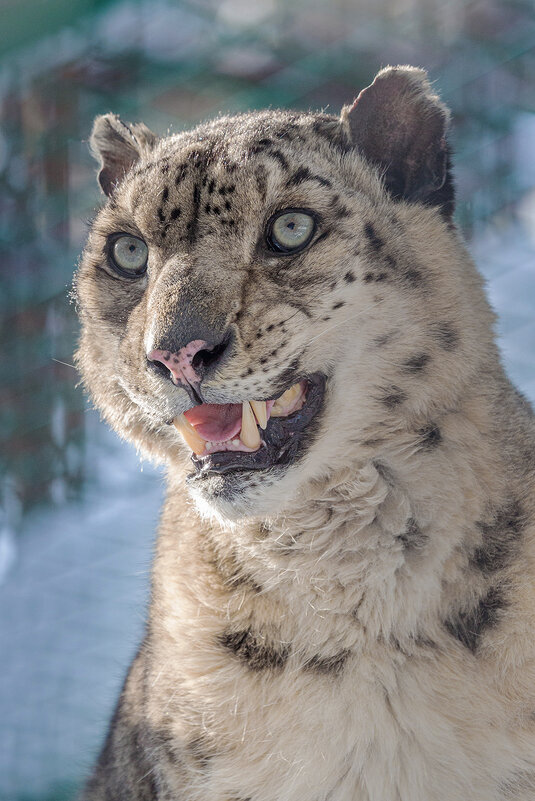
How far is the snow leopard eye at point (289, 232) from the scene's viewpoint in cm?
246

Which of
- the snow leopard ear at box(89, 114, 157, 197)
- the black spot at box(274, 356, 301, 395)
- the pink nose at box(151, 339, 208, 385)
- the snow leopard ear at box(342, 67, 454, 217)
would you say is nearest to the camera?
the pink nose at box(151, 339, 208, 385)

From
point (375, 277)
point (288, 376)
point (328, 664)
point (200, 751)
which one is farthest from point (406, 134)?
point (200, 751)

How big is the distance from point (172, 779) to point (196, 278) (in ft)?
4.56

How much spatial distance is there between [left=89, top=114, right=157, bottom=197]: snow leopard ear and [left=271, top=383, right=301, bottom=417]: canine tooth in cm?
119

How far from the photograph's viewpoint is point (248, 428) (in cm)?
240

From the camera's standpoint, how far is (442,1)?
464cm

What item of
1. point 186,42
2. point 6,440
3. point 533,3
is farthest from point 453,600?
point 6,440

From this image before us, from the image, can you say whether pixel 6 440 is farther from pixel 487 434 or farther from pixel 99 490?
pixel 487 434

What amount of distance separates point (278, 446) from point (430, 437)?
1.45 ft

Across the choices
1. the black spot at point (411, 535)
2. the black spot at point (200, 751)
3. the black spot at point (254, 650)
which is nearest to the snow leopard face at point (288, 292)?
the black spot at point (411, 535)

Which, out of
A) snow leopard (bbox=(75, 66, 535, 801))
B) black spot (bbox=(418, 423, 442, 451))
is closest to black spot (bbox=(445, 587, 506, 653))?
snow leopard (bbox=(75, 66, 535, 801))

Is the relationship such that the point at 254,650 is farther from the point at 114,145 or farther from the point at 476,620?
the point at 114,145

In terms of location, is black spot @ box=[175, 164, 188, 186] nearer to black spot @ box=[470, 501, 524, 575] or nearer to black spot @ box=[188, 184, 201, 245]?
black spot @ box=[188, 184, 201, 245]

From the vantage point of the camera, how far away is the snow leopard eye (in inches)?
96.7
